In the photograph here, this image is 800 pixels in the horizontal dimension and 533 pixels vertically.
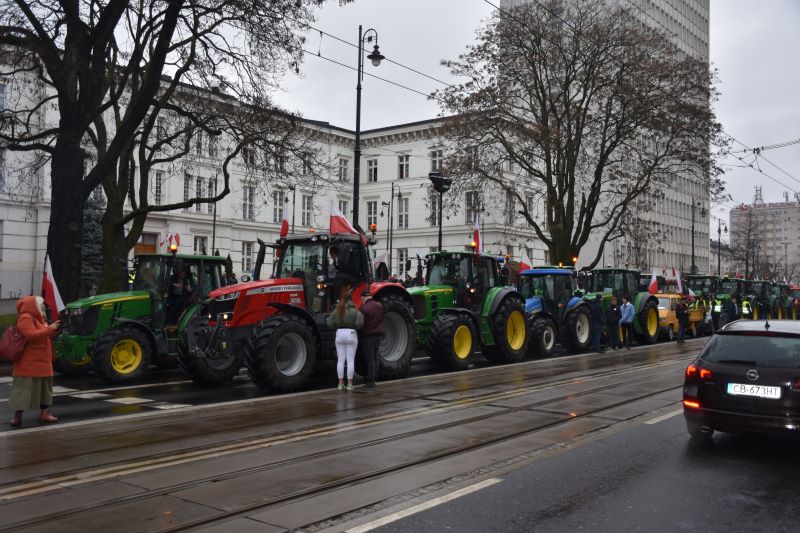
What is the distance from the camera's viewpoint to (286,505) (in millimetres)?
5926

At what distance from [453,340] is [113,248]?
12338 mm

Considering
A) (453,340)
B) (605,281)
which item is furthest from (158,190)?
(453,340)

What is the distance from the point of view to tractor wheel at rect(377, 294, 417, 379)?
46.7 ft

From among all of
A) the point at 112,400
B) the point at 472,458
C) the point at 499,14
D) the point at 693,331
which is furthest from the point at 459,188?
the point at 472,458

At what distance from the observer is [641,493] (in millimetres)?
6340

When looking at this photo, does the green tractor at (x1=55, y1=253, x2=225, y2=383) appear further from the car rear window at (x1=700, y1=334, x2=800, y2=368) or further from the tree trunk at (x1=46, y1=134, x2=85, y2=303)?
the car rear window at (x1=700, y1=334, x2=800, y2=368)

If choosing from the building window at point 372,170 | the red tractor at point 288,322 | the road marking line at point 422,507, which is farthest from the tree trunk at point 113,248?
the building window at point 372,170

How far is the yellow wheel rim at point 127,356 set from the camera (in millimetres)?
13578

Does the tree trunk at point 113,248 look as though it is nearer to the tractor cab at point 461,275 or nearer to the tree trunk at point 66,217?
the tree trunk at point 66,217

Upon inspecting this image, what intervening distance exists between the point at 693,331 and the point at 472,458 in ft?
81.6

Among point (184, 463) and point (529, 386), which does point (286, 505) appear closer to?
point (184, 463)

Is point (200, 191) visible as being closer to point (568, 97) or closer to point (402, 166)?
point (402, 166)

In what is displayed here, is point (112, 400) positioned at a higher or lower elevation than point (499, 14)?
lower

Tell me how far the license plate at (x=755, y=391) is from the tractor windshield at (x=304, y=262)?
7.51 m
